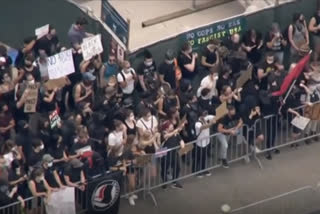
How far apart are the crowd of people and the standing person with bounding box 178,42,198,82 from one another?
0.02 m

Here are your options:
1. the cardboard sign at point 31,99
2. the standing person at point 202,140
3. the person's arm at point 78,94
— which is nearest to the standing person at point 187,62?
the standing person at point 202,140

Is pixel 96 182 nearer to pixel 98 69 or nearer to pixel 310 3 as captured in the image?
pixel 98 69

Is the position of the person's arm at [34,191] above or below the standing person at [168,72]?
below

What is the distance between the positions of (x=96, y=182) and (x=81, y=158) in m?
0.47

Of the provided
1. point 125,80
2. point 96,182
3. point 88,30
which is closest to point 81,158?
point 96,182

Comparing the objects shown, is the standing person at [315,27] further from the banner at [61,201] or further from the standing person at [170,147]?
the banner at [61,201]

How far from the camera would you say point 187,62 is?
90.9ft

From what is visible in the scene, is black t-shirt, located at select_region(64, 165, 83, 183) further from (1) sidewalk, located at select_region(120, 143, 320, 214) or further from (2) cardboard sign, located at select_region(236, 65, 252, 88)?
(2) cardboard sign, located at select_region(236, 65, 252, 88)

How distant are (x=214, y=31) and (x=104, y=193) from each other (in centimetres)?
479

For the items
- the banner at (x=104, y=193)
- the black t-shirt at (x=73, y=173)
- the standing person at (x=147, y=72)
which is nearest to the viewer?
the black t-shirt at (x=73, y=173)

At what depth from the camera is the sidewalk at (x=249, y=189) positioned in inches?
1035

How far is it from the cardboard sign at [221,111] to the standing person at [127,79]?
177cm

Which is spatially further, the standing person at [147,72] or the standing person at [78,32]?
the standing person at [78,32]

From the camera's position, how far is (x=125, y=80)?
2702 centimetres
